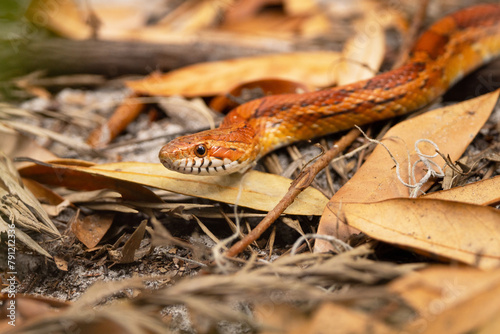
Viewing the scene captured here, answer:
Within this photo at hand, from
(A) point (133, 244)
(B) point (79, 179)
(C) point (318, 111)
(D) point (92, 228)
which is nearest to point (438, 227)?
(C) point (318, 111)

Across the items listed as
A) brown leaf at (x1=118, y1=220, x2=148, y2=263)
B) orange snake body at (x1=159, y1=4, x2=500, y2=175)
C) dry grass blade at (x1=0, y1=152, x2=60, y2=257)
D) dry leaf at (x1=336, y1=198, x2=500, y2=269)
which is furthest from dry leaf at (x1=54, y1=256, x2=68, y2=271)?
dry leaf at (x1=336, y1=198, x2=500, y2=269)

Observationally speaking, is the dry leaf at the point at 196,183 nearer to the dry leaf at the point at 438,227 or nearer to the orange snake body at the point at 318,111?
the orange snake body at the point at 318,111

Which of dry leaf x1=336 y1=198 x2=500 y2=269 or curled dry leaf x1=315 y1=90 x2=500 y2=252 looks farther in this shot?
curled dry leaf x1=315 y1=90 x2=500 y2=252

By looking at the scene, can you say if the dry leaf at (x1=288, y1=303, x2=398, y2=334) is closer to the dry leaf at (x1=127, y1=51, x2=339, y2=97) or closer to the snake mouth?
the snake mouth

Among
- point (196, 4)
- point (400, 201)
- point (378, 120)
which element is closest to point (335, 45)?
point (378, 120)

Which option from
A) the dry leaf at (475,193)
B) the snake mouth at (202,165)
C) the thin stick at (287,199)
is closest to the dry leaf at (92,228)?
the snake mouth at (202,165)
